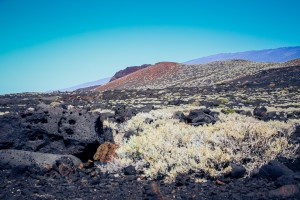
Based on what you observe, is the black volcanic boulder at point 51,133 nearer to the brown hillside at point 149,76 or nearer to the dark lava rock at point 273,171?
the dark lava rock at point 273,171

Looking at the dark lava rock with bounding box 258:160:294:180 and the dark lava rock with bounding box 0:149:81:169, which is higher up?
the dark lava rock with bounding box 0:149:81:169

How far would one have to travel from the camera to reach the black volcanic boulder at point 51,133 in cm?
595

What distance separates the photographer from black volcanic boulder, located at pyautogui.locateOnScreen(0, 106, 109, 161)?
5953mm

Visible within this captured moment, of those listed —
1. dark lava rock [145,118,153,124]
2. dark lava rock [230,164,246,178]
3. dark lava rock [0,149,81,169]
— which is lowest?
dark lava rock [230,164,246,178]

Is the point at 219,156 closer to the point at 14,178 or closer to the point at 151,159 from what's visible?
the point at 151,159

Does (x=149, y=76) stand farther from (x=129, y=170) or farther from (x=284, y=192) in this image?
(x=284, y=192)

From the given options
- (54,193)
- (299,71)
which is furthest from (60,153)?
(299,71)

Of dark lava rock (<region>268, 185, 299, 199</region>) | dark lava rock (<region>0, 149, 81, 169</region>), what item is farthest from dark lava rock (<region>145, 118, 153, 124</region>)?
dark lava rock (<region>268, 185, 299, 199</region>)

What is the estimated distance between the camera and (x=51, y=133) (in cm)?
611

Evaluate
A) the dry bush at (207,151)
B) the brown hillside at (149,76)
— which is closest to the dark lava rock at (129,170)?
the dry bush at (207,151)

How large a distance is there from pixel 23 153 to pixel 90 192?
2.04 meters

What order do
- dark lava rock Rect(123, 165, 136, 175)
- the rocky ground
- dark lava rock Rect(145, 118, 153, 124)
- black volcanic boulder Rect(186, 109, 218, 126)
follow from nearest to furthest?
the rocky ground < dark lava rock Rect(123, 165, 136, 175) < black volcanic boulder Rect(186, 109, 218, 126) < dark lava rock Rect(145, 118, 153, 124)

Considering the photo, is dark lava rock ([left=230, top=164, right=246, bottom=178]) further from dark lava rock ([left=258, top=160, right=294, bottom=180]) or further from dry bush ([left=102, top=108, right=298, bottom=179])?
dark lava rock ([left=258, top=160, right=294, bottom=180])

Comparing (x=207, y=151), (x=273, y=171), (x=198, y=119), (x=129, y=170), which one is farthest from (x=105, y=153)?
(x=198, y=119)
